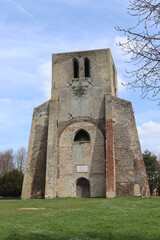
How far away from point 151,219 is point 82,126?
14269 millimetres

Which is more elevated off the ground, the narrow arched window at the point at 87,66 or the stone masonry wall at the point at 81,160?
the narrow arched window at the point at 87,66

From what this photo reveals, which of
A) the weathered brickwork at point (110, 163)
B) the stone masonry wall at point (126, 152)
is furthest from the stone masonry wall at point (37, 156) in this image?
the stone masonry wall at point (126, 152)

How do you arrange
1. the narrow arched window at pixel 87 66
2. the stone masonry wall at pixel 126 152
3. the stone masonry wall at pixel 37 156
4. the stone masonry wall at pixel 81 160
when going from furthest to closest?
the narrow arched window at pixel 87 66
the stone masonry wall at pixel 37 156
the stone masonry wall at pixel 81 160
the stone masonry wall at pixel 126 152

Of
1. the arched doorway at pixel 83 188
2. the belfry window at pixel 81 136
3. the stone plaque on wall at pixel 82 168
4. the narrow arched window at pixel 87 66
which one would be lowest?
the arched doorway at pixel 83 188

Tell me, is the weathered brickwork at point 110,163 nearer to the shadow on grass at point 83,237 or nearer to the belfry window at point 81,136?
the belfry window at point 81,136

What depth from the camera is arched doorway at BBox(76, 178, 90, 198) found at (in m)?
21.5

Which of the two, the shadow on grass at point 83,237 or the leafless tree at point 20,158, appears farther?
the leafless tree at point 20,158

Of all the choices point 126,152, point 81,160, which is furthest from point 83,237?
point 81,160

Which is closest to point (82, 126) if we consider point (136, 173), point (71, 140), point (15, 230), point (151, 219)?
point (71, 140)

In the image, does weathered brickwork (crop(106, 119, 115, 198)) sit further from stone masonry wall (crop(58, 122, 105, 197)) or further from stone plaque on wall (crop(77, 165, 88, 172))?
stone plaque on wall (crop(77, 165, 88, 172))

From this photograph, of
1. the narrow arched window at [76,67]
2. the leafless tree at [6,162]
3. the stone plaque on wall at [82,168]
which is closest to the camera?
the stone plaque on wall at [82,168]

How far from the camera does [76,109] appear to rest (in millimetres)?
23219

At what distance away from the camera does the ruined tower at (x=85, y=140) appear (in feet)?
67.5

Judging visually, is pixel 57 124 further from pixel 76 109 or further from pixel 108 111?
pixel 108 111
